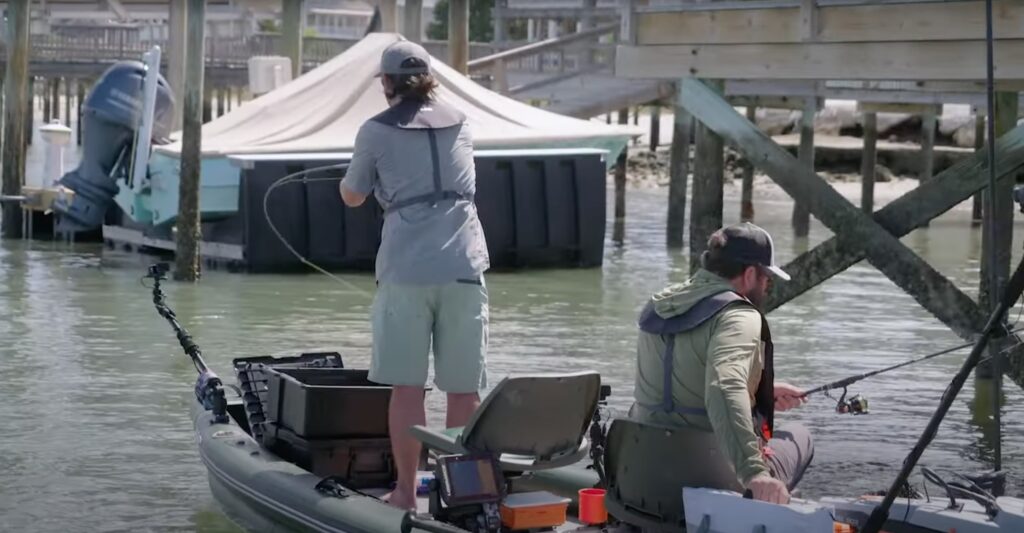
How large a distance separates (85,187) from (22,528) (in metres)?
12.7

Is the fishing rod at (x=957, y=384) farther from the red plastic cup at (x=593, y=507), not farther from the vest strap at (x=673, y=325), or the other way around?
the red plastic cup at (x=593, y=507)

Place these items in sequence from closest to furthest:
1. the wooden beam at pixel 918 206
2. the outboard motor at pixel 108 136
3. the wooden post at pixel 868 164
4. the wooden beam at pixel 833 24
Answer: the wooden beam at pixel 918 206 → the wooden beam at pixel 833 24 → the outboard motor at pixel 108 136 → the wooden post at pixel 868 164

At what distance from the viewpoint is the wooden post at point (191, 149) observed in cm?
1766

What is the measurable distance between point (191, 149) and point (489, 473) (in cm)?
1166

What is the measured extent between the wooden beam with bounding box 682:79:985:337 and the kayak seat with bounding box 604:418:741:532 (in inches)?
190

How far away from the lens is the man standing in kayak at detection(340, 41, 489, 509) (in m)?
6.82

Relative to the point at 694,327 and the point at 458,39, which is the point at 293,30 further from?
the point at 694,327

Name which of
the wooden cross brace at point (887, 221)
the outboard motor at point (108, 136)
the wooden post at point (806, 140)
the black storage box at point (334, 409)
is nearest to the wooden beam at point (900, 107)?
the wooden post at point (806, 140)

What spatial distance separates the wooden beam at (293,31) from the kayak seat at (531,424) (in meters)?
21.8

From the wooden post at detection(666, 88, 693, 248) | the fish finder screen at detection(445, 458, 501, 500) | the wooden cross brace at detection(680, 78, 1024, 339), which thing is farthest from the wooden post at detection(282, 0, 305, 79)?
the fish finder screen at detection(445, 458, 501, 500)

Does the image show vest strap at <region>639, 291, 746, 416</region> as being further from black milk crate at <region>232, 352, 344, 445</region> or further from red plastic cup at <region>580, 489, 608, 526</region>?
black milk crate at <region>232, 352, 344, 445</region>

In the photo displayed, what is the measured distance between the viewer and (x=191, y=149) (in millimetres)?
17625

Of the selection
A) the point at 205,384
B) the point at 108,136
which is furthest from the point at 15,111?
the point at 205,384

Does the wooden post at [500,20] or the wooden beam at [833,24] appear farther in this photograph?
the wooden post at [500,20]
